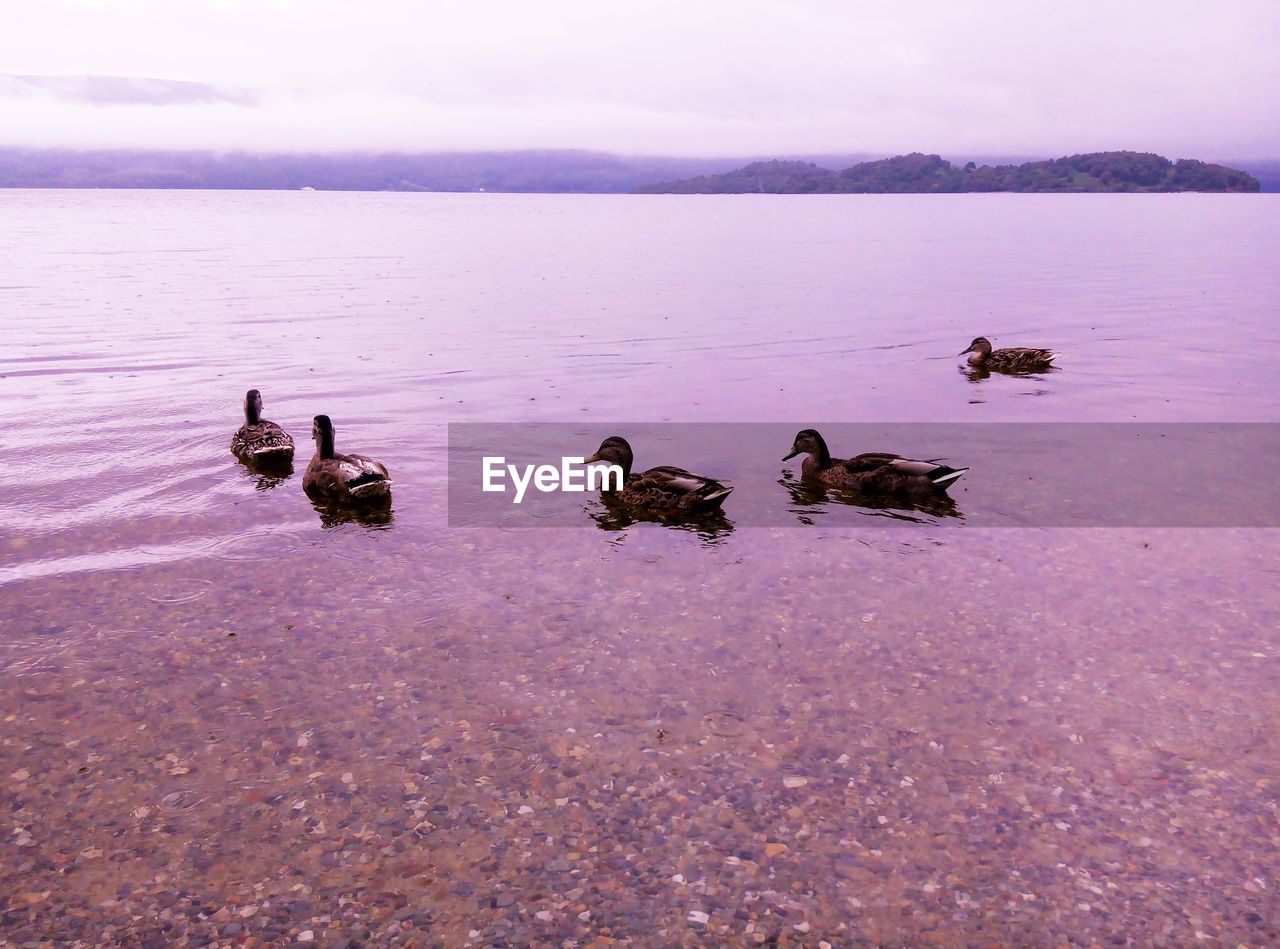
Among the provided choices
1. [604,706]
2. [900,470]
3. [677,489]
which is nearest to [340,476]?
[677,489]

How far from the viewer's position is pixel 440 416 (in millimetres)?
19234

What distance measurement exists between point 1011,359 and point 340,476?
18752mm

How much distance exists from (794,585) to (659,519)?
301 centimetres

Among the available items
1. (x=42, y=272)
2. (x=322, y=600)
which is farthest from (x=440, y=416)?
(x=42, y=272)

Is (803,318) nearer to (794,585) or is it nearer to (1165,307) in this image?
(1165,307)

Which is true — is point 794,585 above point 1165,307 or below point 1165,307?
below

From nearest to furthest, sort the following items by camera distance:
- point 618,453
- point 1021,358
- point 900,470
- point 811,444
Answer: point 900,470
point 618,453
point 811,444
point 1021,358

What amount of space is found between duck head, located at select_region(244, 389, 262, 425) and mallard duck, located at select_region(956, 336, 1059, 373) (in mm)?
18282
